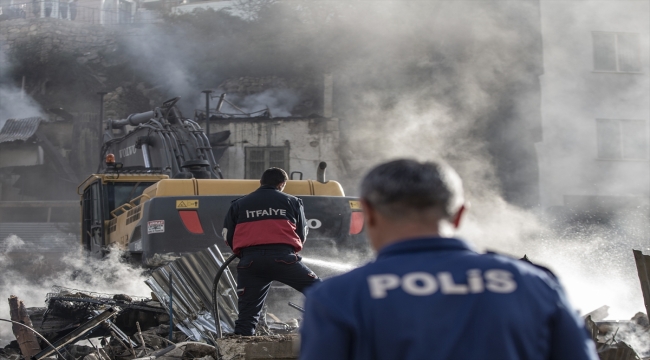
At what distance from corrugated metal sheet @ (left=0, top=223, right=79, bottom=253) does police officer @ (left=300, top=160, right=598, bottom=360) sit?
729 inches

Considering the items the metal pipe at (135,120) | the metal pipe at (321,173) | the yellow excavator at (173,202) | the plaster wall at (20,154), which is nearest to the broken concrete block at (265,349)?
the yellow excavator at (173,202)

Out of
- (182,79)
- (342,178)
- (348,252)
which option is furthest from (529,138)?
(348,252)

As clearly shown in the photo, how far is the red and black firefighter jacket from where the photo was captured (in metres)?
5.55

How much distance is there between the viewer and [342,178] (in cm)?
2120

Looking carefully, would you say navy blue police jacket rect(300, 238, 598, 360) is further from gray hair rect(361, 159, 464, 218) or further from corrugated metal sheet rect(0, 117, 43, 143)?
corrugated metal sheet rect(0, 117, 43, 143)

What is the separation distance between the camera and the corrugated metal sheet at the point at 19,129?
25094 millimetres

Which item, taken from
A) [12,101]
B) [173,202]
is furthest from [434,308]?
[12,101]

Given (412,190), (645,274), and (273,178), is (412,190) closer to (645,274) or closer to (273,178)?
(645,274)

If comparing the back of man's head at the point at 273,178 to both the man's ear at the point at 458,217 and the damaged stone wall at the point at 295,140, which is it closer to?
the man's ear at the point at 458,217

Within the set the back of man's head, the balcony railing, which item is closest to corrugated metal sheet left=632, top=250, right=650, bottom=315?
the back of man's head

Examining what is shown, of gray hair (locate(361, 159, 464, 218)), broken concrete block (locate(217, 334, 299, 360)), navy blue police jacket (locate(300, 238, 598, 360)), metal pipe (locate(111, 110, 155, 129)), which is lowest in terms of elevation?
broken concrete block (locate(217, 334, 299, 360))

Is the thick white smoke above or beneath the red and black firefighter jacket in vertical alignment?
above

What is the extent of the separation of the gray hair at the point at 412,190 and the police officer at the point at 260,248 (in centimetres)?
379

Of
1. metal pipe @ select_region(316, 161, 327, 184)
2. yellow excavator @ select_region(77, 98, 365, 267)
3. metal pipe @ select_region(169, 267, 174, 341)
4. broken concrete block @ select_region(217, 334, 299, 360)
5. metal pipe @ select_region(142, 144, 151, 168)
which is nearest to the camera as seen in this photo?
broken concrete block @ select_region(217, 334, 299, 360)
